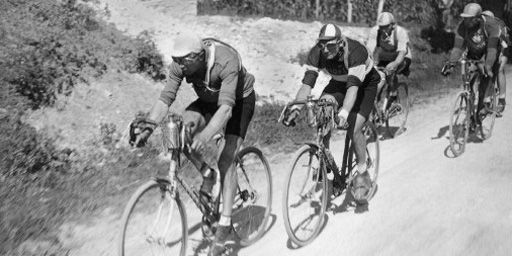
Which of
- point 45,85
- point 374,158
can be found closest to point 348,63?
point 374,158

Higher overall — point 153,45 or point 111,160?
point 153,45

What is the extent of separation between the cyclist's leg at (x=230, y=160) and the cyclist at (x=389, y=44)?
4449mm

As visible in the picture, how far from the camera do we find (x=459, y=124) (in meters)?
8.38

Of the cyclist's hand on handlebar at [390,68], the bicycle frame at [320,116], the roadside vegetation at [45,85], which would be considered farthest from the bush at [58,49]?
the bicycle frame at [320,116]

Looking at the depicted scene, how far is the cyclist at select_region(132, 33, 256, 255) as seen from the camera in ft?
14.7

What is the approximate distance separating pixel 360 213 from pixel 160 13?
10751mm

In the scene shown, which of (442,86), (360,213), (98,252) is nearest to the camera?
(98,252)

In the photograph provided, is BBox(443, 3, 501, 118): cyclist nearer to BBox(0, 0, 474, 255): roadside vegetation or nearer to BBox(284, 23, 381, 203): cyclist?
BBox(284, 23, 381, 203): cyclist

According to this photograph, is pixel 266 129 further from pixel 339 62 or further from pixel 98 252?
pixel 98 252

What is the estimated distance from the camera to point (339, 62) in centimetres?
581

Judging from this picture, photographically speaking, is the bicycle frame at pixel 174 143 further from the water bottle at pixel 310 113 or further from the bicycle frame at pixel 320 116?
the water bottle at pixel 310 113

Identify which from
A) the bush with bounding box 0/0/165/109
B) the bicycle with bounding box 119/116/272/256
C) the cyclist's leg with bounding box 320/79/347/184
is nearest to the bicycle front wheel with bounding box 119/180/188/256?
the bicycle with bounding box 119/116/272/256

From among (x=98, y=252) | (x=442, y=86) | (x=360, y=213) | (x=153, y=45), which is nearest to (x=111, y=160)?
(x=98, y=252)

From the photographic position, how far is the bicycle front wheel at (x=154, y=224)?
415 centimetres
